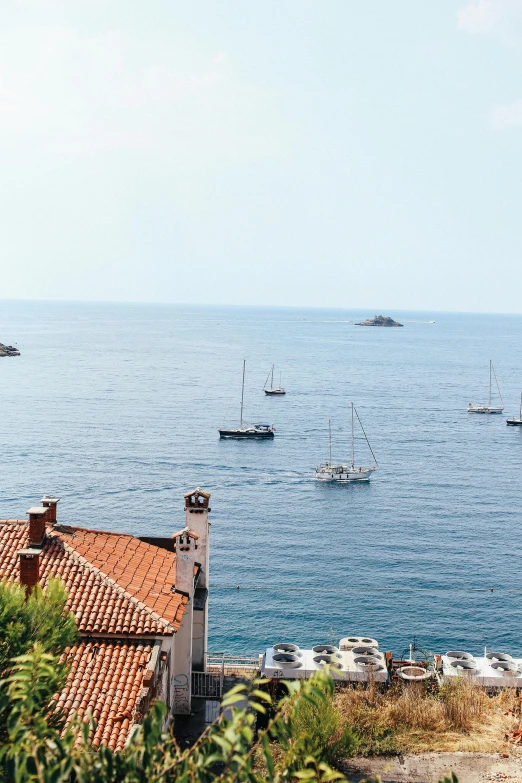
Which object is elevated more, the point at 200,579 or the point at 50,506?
the point at 50,506

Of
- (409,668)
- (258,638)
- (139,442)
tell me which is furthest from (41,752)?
(139,442)

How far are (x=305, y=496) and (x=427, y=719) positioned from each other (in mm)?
56130

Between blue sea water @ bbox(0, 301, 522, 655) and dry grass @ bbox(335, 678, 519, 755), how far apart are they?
62.2 ft

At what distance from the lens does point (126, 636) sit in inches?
861

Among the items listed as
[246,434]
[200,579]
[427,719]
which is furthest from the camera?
[246,434]

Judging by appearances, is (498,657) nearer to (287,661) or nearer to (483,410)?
(287,661)

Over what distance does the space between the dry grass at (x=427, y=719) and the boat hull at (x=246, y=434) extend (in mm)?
81557

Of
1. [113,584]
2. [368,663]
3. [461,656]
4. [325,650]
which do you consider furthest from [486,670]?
[113,584]

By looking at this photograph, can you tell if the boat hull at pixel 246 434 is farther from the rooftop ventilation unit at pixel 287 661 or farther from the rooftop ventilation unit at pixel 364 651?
the rooftop ventilation unit at pixel 287 661

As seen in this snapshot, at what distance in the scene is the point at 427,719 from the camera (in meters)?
24.9

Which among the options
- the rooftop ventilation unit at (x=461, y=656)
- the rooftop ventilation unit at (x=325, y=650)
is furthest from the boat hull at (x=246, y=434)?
the rooftop ventilation unit at (x=325, y=650)

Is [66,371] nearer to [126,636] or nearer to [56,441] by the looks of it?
[56,441]

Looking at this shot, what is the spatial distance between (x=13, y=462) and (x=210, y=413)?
137 feet

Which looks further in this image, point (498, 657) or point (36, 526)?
point (498, 657)
